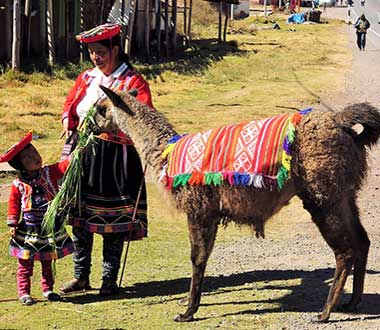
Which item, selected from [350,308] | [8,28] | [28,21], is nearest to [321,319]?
[350,308]

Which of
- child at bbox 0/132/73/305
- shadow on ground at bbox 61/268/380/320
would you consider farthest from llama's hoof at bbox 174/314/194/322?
child at bbox 0/132/73/305

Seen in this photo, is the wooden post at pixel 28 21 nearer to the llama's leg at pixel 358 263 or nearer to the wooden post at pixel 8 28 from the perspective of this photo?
the wooden post at pixel 8 28

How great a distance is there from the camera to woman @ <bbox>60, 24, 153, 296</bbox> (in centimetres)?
632

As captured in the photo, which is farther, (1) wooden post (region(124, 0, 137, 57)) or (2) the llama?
(1) wooden post (region(124, 0, 137, 57))

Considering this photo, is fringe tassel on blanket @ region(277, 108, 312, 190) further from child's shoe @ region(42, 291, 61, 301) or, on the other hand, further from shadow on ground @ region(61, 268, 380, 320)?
child's shoe @ region(42, 291, 61, 301)

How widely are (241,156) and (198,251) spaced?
2.81 feet

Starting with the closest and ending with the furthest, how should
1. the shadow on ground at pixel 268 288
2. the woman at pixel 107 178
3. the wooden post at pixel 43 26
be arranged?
the shadow on ground at pixel 268 288
the woman at pixel 107 178
the wooden post at pixel 43 26

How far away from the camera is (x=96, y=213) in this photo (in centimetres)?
643

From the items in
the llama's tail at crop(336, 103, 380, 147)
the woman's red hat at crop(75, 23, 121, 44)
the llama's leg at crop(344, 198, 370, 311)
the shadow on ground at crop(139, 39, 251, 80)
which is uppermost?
the woman's red hat at crop(75, 23, 121, 44)

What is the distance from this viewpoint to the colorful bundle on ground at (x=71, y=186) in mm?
6121

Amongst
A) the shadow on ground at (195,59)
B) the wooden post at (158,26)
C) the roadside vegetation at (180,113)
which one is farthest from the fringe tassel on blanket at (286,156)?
the wooden post at (158,26)

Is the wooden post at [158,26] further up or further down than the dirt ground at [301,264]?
further up

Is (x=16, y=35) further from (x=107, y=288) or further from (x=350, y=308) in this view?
(x=350, y=308)

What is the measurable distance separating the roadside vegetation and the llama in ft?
1.22
